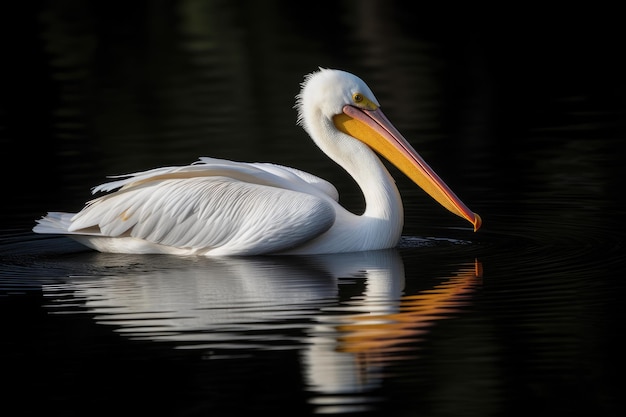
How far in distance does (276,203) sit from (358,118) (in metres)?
0.76

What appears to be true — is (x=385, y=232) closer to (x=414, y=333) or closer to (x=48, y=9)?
(x=414, y=333)

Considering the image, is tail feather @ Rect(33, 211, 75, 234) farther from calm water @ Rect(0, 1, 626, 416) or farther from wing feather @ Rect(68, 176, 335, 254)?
calm water @ Rect(0, 1, 626, 416)

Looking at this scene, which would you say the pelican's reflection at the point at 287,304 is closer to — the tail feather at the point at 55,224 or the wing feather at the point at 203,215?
the wing feather at the point at 203,215

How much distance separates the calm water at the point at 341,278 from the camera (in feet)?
16.1

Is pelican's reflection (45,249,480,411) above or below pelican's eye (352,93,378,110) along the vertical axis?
below

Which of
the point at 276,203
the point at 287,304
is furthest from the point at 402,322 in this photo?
the point at 276,203

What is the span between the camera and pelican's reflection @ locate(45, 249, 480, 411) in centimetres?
534

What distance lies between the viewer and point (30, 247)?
26.0 ft

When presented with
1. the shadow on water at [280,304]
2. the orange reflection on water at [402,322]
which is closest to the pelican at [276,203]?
the shadow on water at [280,304]

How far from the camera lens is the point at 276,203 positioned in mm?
7445

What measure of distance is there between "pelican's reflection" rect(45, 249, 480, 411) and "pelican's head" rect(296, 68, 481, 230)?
58 cm

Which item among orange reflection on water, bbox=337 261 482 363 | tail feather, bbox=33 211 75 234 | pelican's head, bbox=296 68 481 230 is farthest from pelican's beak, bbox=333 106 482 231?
tail feather, bbox=33 211 75 234

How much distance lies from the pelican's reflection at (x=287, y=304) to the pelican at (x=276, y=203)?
10cm

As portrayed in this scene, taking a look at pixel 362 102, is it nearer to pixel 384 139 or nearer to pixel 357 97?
pixel 357 97
